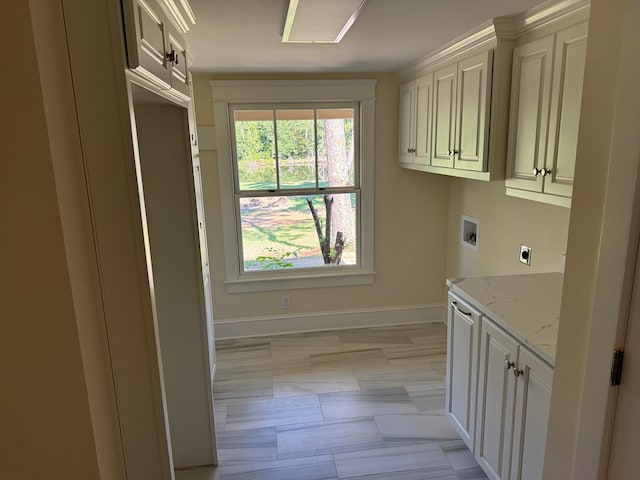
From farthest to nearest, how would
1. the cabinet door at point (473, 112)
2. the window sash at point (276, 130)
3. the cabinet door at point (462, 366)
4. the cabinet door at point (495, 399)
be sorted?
the window sash at point (276, 130)
the cabinet door at point (473, 112)
the cabinet door at point (462, 366)
the cabinet door at point (495, 399)

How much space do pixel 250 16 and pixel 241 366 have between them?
2.50m

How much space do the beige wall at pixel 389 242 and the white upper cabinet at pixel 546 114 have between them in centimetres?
160

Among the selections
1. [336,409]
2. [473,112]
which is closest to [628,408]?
[473,112]

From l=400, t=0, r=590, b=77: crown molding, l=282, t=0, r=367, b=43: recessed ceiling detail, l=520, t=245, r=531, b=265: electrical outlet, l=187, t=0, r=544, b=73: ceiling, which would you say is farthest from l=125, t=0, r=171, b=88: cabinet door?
l=520, t=245, r=531, b=265: electrical outlet

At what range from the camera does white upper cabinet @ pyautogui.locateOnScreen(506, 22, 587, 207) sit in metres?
1.75

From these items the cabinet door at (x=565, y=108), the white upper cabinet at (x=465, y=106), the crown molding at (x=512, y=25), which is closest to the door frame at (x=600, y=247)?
the cabinet door at (x=565, y=108)

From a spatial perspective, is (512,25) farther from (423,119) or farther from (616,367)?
(616,367)

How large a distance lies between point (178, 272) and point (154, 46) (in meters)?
1.07

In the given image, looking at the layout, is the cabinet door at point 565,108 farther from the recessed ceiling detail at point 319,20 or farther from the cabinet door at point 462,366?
the recessed ceiling detail at point 319,20

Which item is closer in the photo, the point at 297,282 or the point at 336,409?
the point at 336,409

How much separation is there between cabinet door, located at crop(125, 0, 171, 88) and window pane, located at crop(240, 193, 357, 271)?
2.19 m

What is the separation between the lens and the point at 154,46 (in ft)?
4.52

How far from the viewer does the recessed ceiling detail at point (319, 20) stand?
176 centimetres

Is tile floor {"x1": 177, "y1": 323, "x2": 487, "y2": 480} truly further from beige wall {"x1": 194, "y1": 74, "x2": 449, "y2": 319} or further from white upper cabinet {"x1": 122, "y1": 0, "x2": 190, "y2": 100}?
white upper cabinet {"x1": 122, "y1": 0, "x2": 190, "y2": 100}
